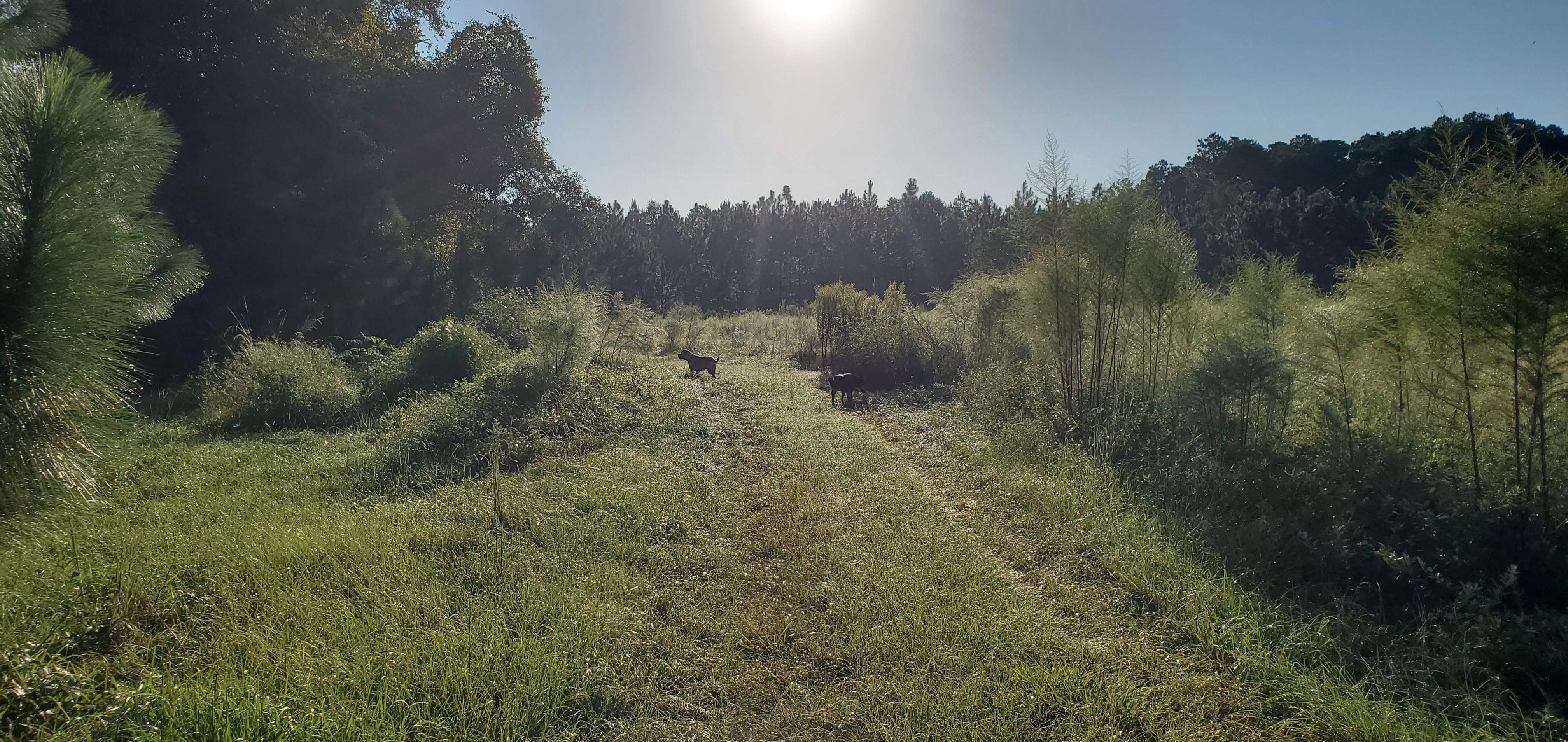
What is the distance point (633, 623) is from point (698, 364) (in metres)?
10.9

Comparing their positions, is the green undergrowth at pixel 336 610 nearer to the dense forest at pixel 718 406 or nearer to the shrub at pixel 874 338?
the dense forest at pixel 718 406

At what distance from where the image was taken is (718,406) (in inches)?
442

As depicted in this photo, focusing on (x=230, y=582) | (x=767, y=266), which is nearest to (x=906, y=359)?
(x=230, y=582)

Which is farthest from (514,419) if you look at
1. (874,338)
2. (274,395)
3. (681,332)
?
(681,332)

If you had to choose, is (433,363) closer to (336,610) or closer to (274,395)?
(274,395)

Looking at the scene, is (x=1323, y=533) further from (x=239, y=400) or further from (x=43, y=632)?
(x=239, y=400)

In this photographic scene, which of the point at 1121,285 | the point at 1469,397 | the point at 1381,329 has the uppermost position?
the point at 1121,285

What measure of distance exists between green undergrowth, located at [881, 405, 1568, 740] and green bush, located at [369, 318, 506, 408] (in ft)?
30.0

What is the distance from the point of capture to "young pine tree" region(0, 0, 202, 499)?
2.16 metres

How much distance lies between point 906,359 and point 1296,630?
12.4 meters

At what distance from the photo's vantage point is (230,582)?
4.05 meters

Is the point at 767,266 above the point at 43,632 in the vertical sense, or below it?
above

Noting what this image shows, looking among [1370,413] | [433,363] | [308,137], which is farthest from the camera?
[308,137]

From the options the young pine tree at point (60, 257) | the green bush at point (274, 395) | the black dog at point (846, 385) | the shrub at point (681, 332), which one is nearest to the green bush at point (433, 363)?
the green bush at point (274, 395)
